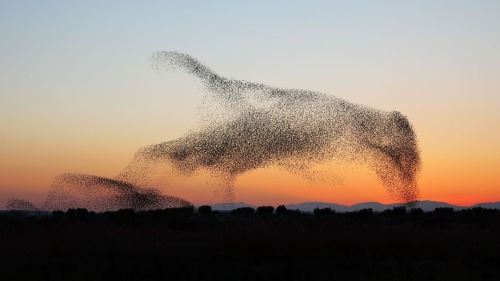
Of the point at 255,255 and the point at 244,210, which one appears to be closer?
the point at 255,255

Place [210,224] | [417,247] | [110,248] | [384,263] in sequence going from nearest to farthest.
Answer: [384,263] → [110,248] → [417,247] → [210,224]

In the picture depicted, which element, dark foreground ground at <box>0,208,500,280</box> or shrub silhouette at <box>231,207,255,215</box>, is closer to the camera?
dark foreground ground at <box>0,208,500,280</box>

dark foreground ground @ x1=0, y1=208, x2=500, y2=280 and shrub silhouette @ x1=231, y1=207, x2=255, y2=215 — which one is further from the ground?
shrub silhouette @ x1=231, y1=207, x2=255, y2=215

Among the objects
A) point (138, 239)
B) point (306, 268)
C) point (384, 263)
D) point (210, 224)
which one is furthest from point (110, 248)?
point (210, 224)

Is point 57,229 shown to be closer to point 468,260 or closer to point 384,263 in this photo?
point 384,263

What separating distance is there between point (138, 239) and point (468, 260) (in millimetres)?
12449

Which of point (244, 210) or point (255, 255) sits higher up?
point (244, 210)

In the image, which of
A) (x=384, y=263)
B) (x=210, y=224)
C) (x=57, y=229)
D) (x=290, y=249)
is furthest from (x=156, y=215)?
(x=384, y=263)

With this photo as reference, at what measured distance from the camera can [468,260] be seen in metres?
22.2

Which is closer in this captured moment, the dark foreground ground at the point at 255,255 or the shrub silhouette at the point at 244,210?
the dark foreground ground at the point at 255,255

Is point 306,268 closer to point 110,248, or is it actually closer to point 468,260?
point 468,260

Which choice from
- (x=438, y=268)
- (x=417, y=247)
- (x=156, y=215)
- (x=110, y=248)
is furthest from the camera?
(x=156, y=215)

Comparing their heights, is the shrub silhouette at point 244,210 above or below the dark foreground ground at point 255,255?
above

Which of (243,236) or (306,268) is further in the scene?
(243,236)
